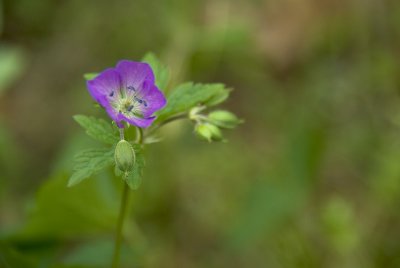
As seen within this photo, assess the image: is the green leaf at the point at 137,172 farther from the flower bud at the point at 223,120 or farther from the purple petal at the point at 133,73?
the flower bud at the point at 223,120

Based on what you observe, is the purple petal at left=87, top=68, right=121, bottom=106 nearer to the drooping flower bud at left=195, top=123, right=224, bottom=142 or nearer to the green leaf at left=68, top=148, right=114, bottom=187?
the green leaf at left=68, top=148, right=114, bottom=187

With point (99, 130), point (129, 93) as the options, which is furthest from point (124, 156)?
point (129, 93)

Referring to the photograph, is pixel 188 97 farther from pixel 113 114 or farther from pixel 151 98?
pixel 113 114

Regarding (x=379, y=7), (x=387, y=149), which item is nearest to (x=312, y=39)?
(x=379, y=7)

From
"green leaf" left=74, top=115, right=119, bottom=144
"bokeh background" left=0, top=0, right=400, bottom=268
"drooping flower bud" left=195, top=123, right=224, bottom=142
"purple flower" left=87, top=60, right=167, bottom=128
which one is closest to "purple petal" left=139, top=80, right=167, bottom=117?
"purple flower" left=87, top=60, right=167, bottom=128

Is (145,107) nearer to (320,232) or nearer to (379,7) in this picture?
(320,232)

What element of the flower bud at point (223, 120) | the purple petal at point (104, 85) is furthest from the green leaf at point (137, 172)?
the flower bud at point (223, 120)
